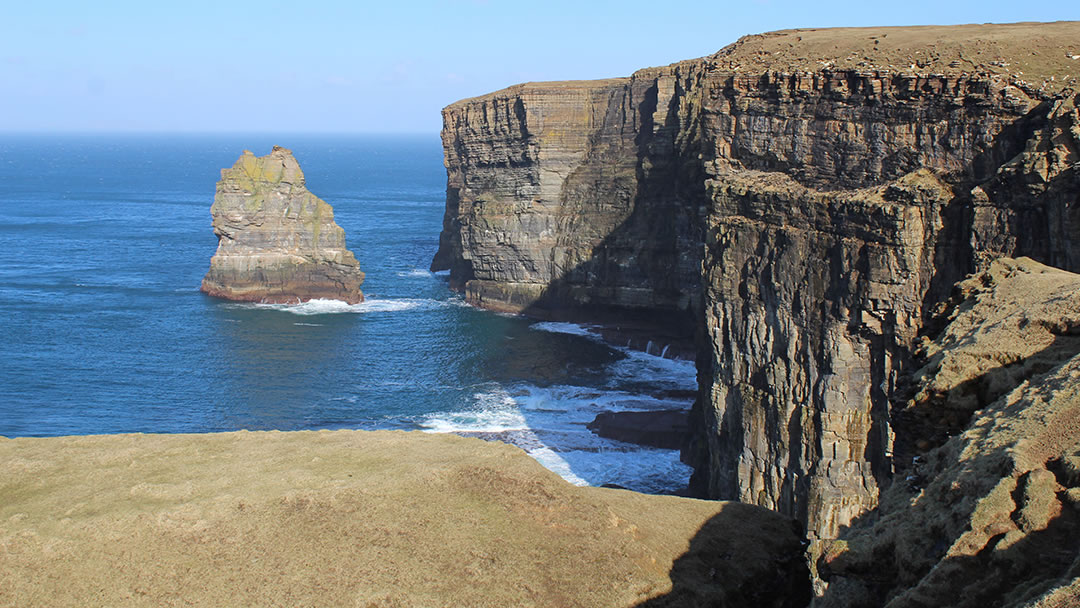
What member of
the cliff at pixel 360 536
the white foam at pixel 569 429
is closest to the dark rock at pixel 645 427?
the white foam at pixel 569 429

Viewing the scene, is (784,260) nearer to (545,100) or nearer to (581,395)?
(581,395)

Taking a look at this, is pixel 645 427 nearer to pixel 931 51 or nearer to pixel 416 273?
pixel 931 51

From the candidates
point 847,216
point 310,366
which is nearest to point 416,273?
point 310,366

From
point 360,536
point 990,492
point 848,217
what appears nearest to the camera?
point 990,492

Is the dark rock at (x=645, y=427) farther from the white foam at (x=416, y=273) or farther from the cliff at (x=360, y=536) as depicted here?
the white foam at (x=416, y=273)

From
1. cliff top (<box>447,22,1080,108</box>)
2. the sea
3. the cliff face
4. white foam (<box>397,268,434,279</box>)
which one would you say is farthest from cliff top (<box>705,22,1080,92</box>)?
white foam (<box>397,268,434,279</box>)

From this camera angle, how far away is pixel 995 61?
3959 centimetres

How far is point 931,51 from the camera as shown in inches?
1645

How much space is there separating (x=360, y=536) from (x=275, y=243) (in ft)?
256

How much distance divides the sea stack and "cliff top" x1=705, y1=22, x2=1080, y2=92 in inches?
2127

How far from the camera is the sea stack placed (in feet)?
313

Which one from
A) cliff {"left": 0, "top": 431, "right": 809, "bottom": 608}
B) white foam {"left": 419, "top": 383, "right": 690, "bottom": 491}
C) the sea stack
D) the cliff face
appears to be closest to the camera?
cliff {"left": 0, "top": 431, "right": 809, "bottom": 608}

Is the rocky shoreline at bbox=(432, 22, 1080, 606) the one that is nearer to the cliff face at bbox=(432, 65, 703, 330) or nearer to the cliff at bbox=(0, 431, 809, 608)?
the cliff at bbox=(0, 431, 809, 608)

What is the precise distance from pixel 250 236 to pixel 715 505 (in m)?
77.1
